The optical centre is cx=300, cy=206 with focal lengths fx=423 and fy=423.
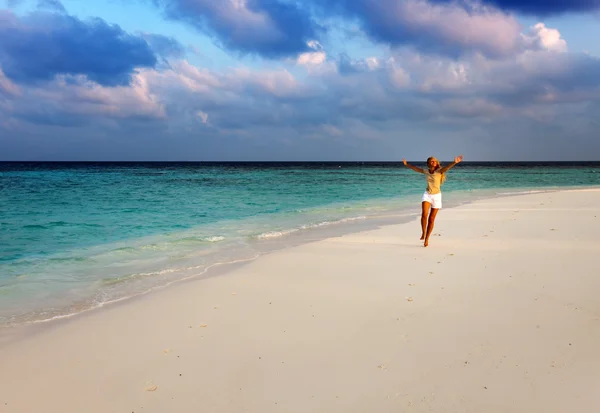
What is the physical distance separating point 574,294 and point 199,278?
18.8ft

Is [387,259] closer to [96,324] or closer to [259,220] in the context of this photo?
[96,324]

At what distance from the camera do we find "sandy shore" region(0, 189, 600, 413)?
341 centimetres

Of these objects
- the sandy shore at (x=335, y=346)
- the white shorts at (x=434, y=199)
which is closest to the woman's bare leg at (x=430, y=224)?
the white shorts at (x=434, y=199)

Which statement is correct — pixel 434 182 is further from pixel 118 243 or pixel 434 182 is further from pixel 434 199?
pixel 118 243

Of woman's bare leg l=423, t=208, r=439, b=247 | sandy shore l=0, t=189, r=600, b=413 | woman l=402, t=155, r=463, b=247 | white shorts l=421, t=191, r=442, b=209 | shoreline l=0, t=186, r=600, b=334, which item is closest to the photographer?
sandy shore l=0, t=189, r=600, b=413

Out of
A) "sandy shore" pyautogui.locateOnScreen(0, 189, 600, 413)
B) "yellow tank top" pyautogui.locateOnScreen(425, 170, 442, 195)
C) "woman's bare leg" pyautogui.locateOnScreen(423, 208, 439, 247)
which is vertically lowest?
"sandy shore" pyautogui.locateOnScreen(0, 189, 600, 413)

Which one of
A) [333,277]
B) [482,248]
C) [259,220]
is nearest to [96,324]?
[333,277]

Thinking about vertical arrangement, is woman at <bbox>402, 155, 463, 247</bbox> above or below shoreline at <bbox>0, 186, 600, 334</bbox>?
above

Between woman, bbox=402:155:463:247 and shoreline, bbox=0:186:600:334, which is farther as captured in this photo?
woman, bbox=402:155:463:247

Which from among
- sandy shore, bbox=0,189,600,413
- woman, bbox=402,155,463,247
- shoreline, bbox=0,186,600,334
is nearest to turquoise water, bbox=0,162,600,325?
shoreline, bbox=0,186,600,334

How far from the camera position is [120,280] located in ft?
25.2

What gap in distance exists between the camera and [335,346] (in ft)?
14.1

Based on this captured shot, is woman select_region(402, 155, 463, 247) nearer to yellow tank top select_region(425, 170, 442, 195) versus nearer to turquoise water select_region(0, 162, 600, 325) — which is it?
yellow tank top select_region(425, 170, 442, 195)

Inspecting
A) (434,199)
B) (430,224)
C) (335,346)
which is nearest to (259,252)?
(430,224)
